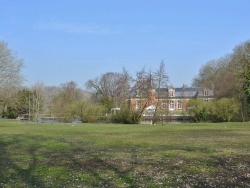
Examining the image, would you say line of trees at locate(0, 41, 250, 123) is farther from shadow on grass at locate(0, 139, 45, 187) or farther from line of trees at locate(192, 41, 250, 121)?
shadow on grass at locate(0, 139, 45, 187)

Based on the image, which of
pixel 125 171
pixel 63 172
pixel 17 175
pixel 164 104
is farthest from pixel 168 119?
pixel 17 175

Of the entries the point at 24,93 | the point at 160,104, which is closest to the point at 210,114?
the point at 160,104

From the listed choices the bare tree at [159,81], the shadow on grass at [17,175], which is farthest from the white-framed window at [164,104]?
the shadow on grass at [17,175]

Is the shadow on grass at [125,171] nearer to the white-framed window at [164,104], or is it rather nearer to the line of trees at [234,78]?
the line of trees at [234,78]

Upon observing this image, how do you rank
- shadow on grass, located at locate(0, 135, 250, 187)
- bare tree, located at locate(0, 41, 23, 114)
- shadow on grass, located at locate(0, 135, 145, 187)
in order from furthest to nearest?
bare tree, located at locate(0, 41, 23, 114) < shadow on grass, located at locate(0, 135, 145, 187) < shadow on grass, located at locate(0, 135, 250, 187)

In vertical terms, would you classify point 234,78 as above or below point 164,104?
above

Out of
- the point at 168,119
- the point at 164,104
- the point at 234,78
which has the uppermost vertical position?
the point at 234,78

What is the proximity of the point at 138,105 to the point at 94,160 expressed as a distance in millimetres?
50475

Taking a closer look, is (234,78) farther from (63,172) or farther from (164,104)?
(63,172)

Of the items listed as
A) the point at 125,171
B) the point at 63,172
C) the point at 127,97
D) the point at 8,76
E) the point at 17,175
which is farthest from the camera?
the point at 127,97

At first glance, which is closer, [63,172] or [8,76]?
[63,172]

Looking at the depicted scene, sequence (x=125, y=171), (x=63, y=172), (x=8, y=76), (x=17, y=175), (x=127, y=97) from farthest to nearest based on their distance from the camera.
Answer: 1. (x=127, y=97)
2. (x=8, y=76)
3. (x=63, y=172)
4. (x=125, y=171)
5. (x=17, y=175)

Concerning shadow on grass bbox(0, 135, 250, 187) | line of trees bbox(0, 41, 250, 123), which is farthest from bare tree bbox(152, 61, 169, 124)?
shadow on grass bbox(0, 135, 250, 187)

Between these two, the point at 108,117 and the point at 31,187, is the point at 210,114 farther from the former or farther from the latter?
the point at 31,187
